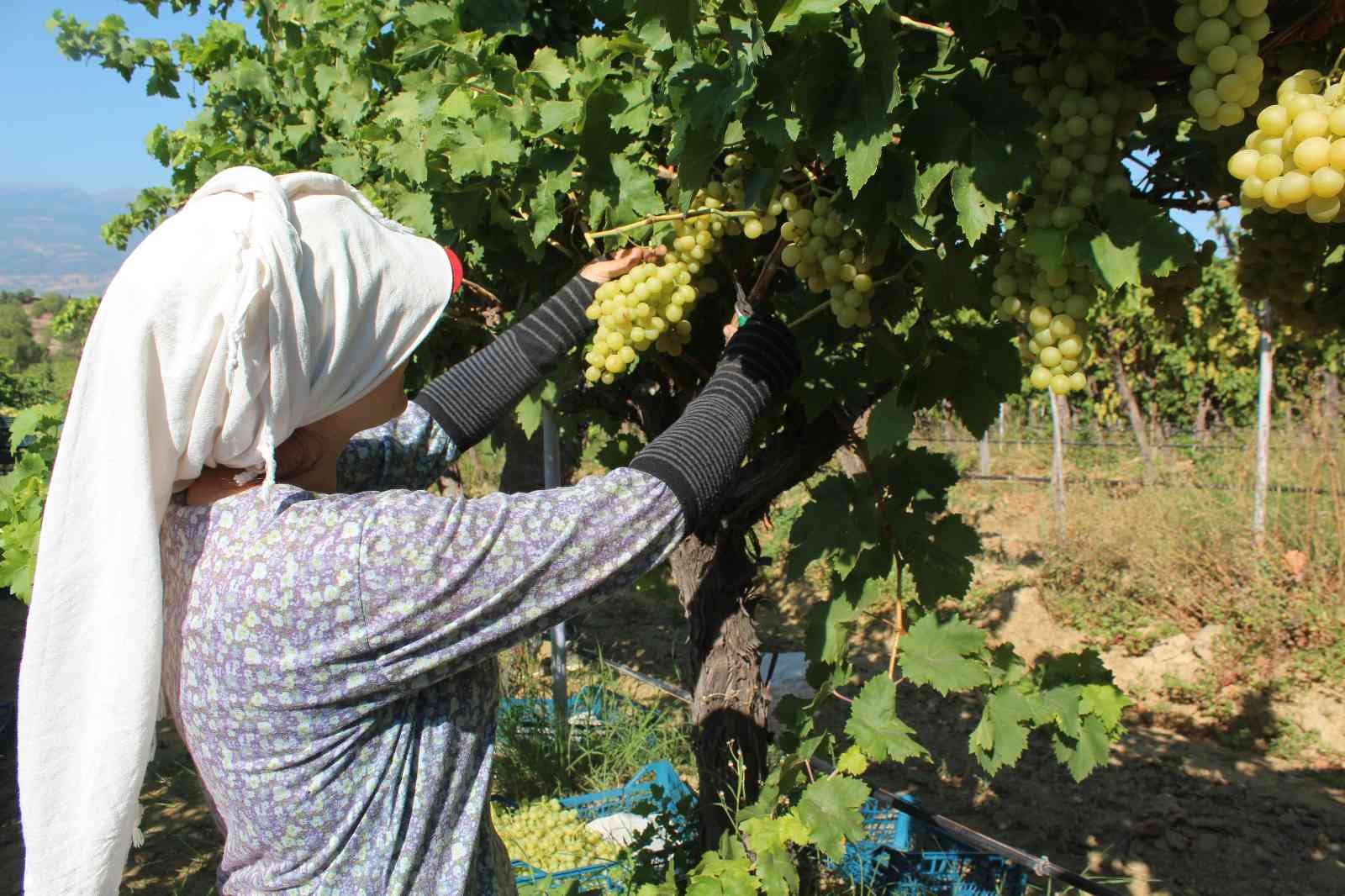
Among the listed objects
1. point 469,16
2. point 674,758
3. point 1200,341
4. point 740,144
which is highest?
point 1200,341

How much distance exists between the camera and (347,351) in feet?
4.40

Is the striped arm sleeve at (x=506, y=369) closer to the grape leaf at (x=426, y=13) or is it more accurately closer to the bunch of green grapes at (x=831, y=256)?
the bunch of green grapes at (x=831, y=256)

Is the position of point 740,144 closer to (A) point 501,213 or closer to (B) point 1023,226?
(B) point 1023,226

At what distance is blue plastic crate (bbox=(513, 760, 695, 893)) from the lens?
10.2 ft

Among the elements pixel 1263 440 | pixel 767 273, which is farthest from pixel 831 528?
pixel 1263 440

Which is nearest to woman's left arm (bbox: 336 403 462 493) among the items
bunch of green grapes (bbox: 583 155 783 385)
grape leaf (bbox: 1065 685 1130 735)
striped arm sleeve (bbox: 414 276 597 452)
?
striped arm sleeve (bbox: 414 276 597 452)

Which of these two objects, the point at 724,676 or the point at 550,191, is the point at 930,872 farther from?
the point at 550,191

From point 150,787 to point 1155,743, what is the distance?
213 inches

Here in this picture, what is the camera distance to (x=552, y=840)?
3.76 metres

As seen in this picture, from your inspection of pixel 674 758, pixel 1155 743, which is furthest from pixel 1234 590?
pixel 674 758

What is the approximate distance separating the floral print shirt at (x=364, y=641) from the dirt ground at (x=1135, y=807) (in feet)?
8.71

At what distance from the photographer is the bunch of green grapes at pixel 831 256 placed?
153cm

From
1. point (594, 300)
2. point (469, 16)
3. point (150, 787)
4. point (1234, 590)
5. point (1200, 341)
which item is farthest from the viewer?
point (1200, 341)

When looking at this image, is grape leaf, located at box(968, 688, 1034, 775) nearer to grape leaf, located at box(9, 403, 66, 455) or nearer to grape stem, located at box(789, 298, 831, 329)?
grape stem, located at box(789, 298, 831, 329)
